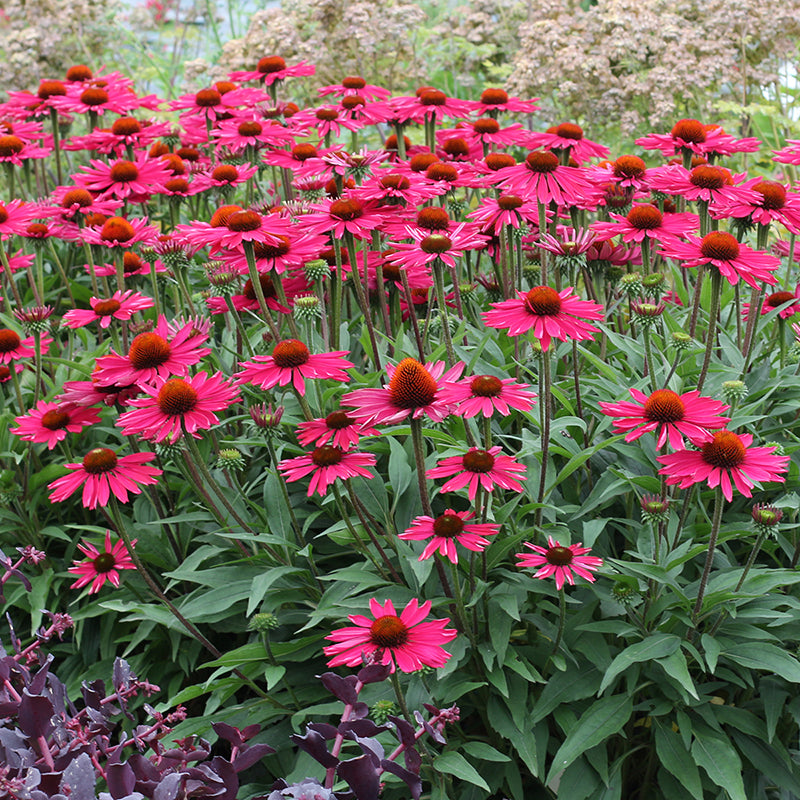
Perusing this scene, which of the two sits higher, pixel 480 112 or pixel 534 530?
pixel 480 112

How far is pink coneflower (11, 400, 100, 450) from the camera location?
229 cm

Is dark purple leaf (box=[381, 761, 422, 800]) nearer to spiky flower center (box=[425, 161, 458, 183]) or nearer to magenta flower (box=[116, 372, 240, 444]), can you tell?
magenta flower (box=[116, 372, 240, 444])

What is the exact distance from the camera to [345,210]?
7.76 ft

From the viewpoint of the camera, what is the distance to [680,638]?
1.94 meters

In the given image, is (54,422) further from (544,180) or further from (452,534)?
(544,180)

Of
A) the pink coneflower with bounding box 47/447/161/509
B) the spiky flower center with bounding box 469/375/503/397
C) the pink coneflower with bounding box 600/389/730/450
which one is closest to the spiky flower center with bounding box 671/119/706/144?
the pink coneflower with bounding box 600/389/730/450

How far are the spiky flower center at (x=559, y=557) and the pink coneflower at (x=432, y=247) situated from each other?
0.73m

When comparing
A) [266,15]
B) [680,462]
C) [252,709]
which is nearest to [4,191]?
[266,15]

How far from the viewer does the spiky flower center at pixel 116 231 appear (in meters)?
2.77

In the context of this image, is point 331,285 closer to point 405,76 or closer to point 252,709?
point 252,709

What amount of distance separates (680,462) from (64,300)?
2.76 metres

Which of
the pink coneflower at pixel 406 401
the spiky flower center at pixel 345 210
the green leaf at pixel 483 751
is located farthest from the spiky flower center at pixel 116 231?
the green leaf at pixel 483 751

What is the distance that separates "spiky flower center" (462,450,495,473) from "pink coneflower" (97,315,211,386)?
2.21ft

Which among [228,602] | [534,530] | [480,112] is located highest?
[480,112]
